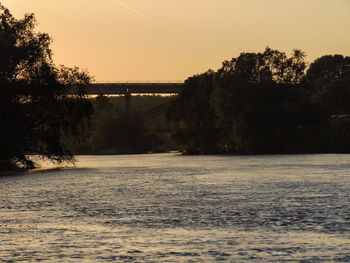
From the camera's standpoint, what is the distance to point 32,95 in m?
80.5

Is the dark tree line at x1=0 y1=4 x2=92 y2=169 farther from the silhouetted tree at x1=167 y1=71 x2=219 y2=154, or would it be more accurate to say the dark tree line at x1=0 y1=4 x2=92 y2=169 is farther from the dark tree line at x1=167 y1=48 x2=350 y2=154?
the silhouetted tree at x1=167 y1=71 x2=219 y2=154

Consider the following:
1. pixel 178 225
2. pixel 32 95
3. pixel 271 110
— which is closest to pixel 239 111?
pixel 271 110

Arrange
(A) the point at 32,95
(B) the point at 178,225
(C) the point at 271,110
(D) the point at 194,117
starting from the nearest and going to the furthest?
(B) the point at 178,225, (A) the point at 32,95, (C) the point at 271,110, (D) the point at 194,117

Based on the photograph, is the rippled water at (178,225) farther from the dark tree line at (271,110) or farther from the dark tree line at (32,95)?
the dark tree line at (271,110)

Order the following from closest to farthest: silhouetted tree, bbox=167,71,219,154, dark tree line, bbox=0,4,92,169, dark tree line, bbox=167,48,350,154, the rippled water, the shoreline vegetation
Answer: the rippled water → dark tree line, bbox=0,4,92,169 → the shoreline vegetation → dark tree line, bbox=167,48,350,154 → silhouetted tree, bbox=167,71,219,154

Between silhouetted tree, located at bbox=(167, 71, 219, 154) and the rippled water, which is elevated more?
silhouetted tree, located at bbox=(167, 71, 219, 154)

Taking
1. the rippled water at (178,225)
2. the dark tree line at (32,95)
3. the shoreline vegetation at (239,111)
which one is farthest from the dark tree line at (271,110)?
the rippled water at (178,225)

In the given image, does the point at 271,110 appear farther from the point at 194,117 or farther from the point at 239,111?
the point at 194,117

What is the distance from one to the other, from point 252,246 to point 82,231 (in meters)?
6.58

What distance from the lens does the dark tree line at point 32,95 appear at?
256ft

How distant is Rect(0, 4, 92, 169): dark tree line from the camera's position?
78000 millimetres

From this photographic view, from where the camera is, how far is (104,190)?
A: 4844cm

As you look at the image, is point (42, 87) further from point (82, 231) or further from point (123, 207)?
point (82, 231)

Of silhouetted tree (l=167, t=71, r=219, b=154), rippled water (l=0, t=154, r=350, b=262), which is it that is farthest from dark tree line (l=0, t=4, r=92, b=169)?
silhouetted tree (l=167, t=71, r=219, b=154)
